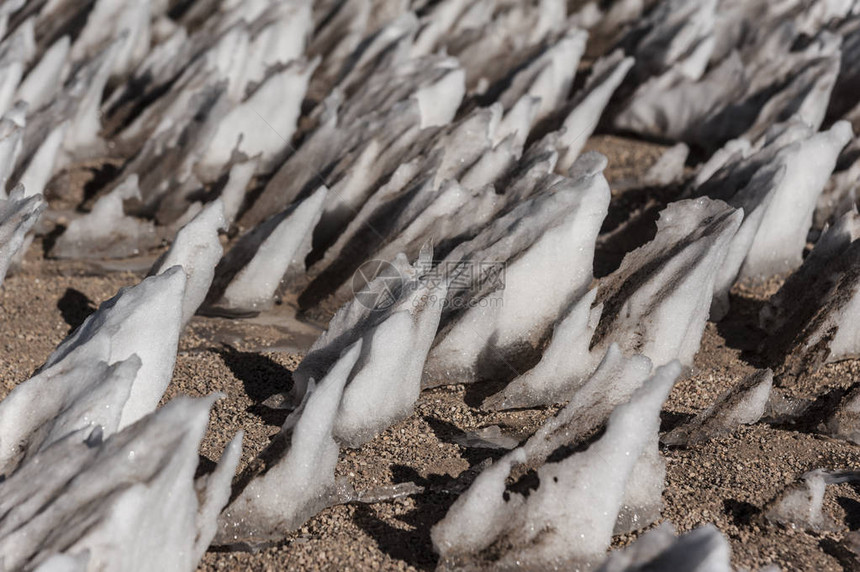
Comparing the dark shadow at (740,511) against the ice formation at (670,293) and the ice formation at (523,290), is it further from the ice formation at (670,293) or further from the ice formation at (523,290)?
the ice formation at (523,290)

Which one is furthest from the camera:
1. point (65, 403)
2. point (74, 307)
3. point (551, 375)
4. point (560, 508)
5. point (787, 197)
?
point (787, 197)

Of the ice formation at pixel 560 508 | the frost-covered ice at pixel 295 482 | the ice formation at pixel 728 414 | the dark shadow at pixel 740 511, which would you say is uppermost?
the frost-covered ice at pixel 295 482

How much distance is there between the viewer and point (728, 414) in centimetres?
423

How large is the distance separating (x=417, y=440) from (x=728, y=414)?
4.00ft

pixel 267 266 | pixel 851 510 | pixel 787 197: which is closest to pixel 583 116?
pixel 787 197

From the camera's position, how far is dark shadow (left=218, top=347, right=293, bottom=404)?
4.44 m

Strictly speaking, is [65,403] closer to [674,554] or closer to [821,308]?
[674,554]

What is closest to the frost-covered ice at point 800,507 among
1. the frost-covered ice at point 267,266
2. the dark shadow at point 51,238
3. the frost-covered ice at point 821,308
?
the frost-covered ice at point 821,308

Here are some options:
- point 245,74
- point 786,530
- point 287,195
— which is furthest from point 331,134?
point 786,530

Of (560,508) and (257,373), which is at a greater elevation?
(257,373)

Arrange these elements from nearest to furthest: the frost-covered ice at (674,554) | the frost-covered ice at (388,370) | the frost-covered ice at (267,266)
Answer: the frost-covered ice at (674,554) → the frost-covered ice at (388,370) → the frost-covered ice at (267,266)

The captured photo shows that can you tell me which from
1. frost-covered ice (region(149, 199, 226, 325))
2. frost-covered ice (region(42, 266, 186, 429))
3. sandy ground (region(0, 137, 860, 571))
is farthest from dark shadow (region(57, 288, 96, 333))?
frost-covered ice (region(42, 266, 186, 429))

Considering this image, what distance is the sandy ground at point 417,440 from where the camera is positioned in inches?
137

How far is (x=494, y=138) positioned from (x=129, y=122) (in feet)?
8.88
